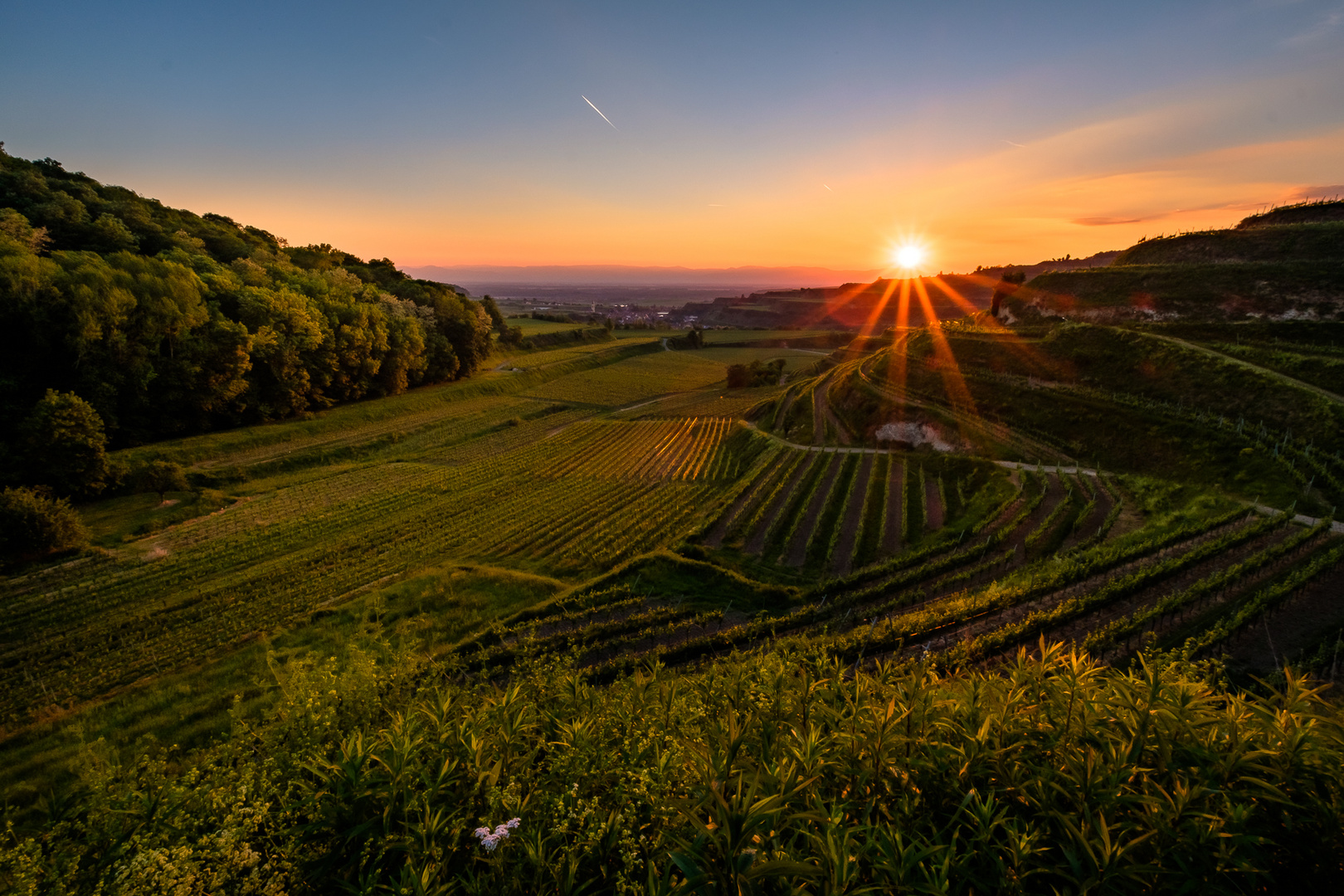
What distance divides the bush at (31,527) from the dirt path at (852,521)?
44.9 meters

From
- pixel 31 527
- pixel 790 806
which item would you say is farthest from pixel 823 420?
pixel 31 527

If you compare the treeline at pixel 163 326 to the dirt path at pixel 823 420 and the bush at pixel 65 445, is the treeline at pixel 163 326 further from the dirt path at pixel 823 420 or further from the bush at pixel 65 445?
the dirt path at pixel 823 420

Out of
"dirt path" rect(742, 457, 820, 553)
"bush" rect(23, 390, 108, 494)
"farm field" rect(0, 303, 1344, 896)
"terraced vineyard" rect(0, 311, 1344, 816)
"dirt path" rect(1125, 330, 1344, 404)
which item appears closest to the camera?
"farm field" rect(0, 303, 1344, 896)

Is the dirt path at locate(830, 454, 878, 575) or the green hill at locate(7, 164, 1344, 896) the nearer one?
the green hill at locate(7, 164, 1344, 896)

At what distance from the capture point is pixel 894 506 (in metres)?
34.9

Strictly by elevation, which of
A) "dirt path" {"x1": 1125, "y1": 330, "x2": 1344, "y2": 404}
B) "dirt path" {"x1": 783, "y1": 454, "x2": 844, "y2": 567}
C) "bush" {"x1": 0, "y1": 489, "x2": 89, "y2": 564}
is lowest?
"dirt path" {"x1": 783, "y1": 454, "x2": 844, "y2": 567}

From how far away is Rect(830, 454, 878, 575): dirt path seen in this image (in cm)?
2827

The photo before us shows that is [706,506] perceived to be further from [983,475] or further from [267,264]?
[267,264]

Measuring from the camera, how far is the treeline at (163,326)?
125 feet

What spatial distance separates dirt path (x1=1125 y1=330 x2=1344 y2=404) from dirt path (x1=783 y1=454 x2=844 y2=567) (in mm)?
28797

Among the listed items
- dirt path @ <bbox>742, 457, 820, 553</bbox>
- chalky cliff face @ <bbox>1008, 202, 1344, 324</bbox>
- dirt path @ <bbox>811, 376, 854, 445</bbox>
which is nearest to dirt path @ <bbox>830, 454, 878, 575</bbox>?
dirt path @ <bbox>742, 457, 820, 553</bbox>

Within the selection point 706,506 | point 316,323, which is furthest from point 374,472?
point 706,506

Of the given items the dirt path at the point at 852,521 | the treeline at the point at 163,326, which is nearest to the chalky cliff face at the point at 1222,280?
the dirt path at the point at 852,521

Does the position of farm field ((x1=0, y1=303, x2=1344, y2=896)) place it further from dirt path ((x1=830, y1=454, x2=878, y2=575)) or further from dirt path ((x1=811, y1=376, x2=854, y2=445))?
dirt path ((x1=811, y1=376, x2=854, y2=445))
